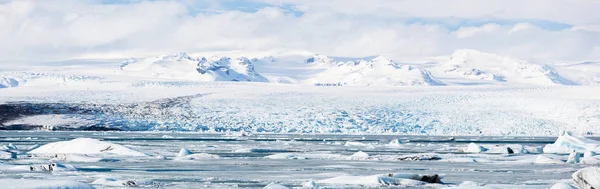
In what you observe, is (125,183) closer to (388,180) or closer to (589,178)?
(388,180)

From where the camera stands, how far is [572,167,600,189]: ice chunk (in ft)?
50.7

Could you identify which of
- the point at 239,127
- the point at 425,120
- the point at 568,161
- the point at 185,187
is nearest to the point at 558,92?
the point at 425,120

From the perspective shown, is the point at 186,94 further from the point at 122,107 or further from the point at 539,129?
the point at 539,129

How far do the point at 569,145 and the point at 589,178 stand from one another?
2223 cm

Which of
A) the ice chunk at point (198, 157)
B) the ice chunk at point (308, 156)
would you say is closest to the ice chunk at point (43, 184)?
the ice chunk at point (198, 157)

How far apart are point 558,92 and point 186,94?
109 ft

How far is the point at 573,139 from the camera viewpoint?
37.8 m

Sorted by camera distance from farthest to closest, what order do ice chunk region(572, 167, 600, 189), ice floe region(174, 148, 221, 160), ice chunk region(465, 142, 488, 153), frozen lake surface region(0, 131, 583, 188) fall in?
ice chunk region(465, 142, 488, 153) < ice floe region(174, 148, 221, 160) < frozen lake surface region(0, 131, 583, 188) < ice chunk region(572, 167, 600, 189)

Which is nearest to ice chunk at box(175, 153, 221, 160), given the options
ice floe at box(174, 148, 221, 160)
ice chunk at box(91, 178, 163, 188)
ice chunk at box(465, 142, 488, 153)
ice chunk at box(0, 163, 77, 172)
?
ice floe at box(174, 148, 221, 160)

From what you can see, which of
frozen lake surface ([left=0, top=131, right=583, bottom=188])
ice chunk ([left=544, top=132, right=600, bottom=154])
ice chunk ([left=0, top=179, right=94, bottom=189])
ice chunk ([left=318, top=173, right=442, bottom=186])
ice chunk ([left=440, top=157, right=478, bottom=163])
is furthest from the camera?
ice chunk ([left=544, top=132, right=600, bottom=154])

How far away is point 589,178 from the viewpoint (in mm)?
15703

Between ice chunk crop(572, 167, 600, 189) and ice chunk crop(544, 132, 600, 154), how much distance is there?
792 inches

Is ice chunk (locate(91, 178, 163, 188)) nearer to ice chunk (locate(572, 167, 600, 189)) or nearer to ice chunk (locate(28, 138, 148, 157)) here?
ice chunk (locate(572, 167, 600, 189))

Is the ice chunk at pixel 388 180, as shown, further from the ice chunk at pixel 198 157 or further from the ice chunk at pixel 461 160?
the ice chunk at pixel 198 157
